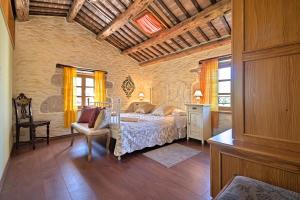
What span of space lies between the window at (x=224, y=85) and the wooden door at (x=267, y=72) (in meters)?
2.73

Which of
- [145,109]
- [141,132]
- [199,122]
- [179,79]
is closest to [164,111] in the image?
[145,109]

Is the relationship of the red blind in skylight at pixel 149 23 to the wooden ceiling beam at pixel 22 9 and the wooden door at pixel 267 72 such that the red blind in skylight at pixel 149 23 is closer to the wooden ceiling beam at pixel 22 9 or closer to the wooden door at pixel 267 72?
the wooden ceiling beam at pixel 22 9

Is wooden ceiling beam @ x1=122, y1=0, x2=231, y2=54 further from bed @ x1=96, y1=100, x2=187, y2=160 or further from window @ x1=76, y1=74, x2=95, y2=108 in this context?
window @ x1=76, y1=74, x2=95, y2=108

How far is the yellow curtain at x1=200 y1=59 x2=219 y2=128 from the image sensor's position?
13.0ft

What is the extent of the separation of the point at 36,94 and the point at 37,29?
168 cm

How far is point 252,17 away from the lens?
131 cm

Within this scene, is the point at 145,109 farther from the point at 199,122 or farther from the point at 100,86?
the point at 199,122

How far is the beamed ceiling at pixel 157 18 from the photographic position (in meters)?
3.06

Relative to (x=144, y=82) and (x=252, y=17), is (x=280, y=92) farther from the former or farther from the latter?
(x=144, y=82)

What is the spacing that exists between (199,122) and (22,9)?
4682 millimetres

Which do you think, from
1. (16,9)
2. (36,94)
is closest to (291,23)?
(16,9)

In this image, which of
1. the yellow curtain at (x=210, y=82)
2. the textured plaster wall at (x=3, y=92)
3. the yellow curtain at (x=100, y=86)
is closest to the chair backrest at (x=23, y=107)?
the textured plaster wall at (x=3, y=92)

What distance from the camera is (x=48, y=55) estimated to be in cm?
414

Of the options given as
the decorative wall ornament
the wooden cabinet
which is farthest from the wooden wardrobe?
the decorative wall ornament
